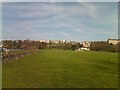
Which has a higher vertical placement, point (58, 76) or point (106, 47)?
point (58, 76)

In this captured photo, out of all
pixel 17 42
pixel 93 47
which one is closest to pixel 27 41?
pixel 17 42

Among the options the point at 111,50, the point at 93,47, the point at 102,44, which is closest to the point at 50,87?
the point at 111,50

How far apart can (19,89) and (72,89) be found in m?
2.98

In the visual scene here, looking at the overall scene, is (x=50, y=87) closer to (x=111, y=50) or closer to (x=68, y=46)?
(x=111, y=50)

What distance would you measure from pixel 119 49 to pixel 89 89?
110 metres

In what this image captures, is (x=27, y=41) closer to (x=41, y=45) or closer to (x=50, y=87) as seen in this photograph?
(x=41, y=45)

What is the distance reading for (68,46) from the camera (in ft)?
553

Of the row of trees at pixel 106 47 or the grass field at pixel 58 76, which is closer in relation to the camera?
the grass field at pixel 58 76

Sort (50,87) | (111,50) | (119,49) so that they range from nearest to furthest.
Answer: (50,87)
(119,49)
(111,50)

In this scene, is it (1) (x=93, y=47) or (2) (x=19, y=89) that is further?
(1) (x=93, y=47)

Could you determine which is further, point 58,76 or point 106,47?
point 106,47

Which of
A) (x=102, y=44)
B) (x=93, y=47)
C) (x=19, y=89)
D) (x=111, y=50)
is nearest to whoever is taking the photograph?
(x=19, y=89)

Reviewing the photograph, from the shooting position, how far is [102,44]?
470 feet

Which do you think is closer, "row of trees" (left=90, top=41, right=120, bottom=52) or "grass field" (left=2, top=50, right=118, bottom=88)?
"grass field" (left=2, top=50, right=118, bottom=88)
